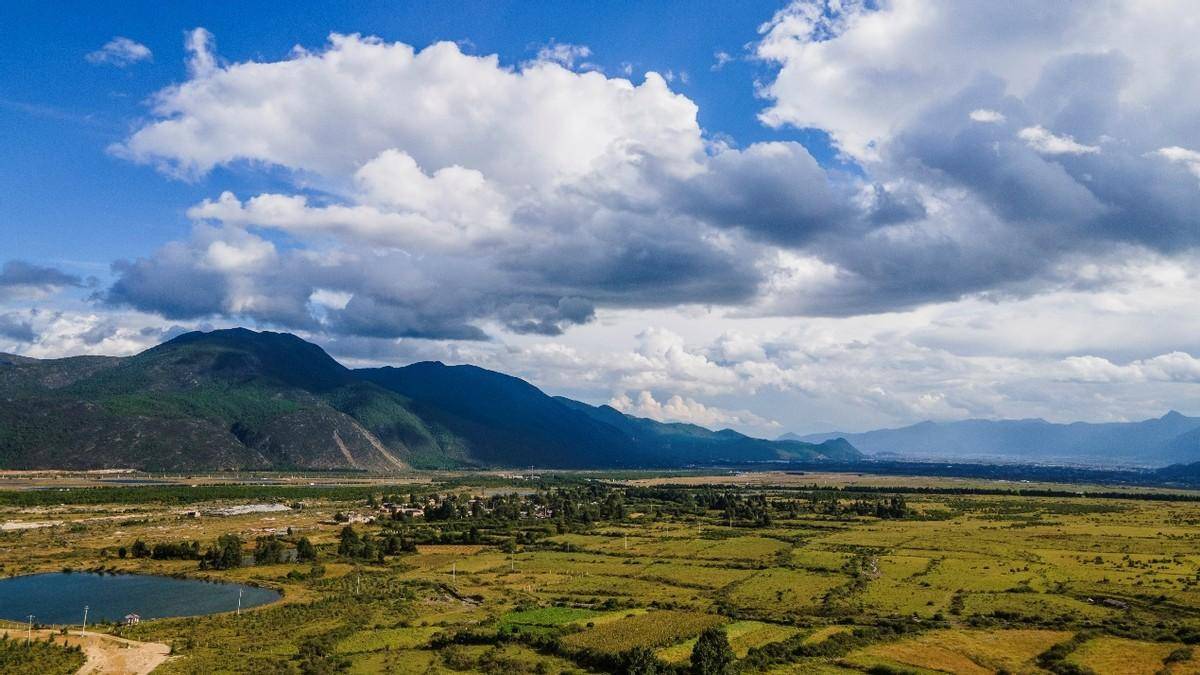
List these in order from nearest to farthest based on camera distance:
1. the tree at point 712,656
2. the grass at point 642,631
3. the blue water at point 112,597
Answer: the tree at point 712,656, the grass at point 642,631, the blue water at point 112,597

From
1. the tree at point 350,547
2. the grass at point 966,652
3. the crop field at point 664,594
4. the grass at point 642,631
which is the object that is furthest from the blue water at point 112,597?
the grass at point 966,652

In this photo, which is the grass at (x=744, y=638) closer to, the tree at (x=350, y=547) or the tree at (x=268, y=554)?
the tree at (x=350, y=547)

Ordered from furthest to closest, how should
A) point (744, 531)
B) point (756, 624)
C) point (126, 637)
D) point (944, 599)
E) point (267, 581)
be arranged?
point (744, 531) → point (267, 581) → point (944, 599) → point (756, 624) → point (126, 637)

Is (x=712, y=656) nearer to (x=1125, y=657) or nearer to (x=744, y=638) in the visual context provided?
(x=744, y=638)

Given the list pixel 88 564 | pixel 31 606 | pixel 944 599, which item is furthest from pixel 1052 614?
pixel 88 564

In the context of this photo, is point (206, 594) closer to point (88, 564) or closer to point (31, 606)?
point (31, 606)

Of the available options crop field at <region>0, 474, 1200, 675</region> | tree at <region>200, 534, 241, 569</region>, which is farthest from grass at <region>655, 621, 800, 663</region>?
tree at <region>200, 534, 241, 569</region>
